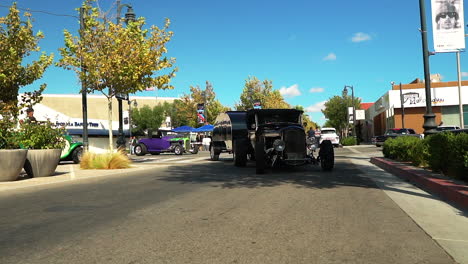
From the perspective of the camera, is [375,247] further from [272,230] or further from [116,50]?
[116,50]

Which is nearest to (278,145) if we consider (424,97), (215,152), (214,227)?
(214,227)

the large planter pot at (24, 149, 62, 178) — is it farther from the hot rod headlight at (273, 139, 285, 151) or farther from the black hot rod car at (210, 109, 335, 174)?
the hot rod headlight at (273, 139, 285, 151)

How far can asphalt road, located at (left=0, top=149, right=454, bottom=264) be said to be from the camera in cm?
386

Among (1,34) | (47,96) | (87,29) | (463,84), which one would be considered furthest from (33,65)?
(47,96)

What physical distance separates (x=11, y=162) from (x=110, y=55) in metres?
7.26

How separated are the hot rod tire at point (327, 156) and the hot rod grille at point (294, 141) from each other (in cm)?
72

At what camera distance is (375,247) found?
13.5 ft

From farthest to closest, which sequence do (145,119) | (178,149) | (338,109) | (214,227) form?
(145,119)
(338,109)
(178,149)
(214,227)

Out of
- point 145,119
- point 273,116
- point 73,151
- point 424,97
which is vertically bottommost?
point 73,151

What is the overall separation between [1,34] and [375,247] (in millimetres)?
17189

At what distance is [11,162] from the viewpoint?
11141mm

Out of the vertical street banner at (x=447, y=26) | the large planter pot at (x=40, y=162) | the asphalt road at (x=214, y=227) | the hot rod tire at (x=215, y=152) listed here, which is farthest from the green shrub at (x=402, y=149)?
the large planter pot at (x=40, y=162)

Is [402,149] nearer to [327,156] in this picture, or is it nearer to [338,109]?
[327,156]

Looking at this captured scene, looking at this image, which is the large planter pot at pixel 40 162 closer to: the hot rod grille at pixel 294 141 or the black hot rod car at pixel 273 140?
the black hot rod car at pixel 273 140
